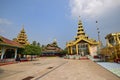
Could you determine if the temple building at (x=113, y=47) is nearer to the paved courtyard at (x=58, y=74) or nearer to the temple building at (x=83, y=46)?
the paved courtyard at (x=58, y=74)

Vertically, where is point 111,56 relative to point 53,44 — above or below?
below

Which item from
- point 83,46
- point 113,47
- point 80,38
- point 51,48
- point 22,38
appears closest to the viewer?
point 113,47

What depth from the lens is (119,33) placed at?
27.1 metres

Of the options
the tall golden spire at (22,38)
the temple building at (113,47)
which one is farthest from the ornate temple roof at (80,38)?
the temple building at (113,47)

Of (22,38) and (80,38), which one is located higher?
(22,38)

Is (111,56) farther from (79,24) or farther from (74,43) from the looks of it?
(79,24)

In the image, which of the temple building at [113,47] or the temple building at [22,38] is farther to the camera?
the temple building at [22,38]

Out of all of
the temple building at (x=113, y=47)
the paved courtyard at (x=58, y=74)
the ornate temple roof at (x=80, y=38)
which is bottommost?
the paved courtyard at (x=58, y=74)

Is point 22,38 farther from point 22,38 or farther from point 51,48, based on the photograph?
point 51,48

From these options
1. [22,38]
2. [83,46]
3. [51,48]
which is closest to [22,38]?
[22,38]

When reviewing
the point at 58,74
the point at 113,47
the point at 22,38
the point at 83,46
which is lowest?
the point at 58,74

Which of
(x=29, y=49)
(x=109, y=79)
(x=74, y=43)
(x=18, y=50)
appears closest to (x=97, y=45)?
Answer: (x=74, y=43)

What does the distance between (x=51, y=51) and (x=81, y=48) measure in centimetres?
2062

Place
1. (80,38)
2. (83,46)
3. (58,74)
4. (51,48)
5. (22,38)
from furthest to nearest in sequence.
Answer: (51,48), (22,38), (83,46), (80,38), (58,74)
